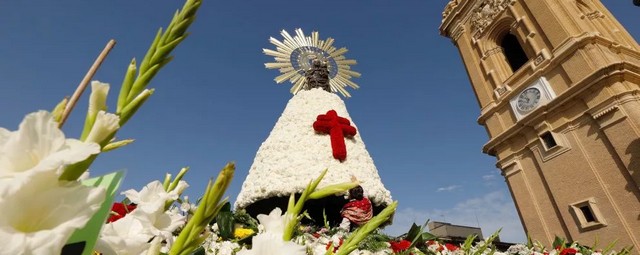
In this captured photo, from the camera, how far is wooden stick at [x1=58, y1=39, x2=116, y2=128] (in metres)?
0.45

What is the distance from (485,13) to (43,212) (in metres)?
19.0

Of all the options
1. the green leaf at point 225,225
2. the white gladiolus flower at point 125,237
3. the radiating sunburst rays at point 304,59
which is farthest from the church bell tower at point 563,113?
the white gladiolus flower at point 125,237

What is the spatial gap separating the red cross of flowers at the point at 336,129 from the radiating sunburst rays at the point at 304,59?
2502mm

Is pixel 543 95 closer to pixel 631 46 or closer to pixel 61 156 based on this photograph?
pixel 631 46

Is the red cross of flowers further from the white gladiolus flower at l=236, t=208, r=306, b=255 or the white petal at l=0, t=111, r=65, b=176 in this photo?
the white petal at l=0, t=111, r=65, b=176

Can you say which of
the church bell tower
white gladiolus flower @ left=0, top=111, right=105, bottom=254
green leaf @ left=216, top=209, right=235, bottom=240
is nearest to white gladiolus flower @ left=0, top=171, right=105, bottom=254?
white gladiolus flower @ left=0, top=111, right=105, bottom=254

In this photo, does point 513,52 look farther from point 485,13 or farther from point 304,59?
point 304,59

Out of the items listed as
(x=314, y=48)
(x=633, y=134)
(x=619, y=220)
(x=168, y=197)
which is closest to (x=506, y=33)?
(x=633, y=134)

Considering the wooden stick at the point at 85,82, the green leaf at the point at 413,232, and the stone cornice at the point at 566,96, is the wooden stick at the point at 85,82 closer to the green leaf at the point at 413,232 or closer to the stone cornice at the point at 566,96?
the green leaf at the point at 413,232

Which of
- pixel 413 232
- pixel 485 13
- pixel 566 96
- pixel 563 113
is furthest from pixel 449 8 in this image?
pixel 413 232

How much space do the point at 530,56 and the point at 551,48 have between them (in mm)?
1162

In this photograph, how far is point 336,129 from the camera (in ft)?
17.9

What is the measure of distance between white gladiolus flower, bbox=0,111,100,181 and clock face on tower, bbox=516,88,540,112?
1513 centimetres

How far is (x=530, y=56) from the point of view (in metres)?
14.2
